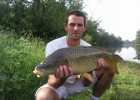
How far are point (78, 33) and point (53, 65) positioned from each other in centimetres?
66

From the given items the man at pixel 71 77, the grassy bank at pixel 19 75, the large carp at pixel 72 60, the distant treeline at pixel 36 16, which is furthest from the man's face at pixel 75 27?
the distant treeline at pixel 36 16

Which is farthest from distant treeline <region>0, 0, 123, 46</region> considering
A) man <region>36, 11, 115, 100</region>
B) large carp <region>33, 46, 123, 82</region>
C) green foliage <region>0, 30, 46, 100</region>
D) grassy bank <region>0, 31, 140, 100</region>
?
large carp <region>33, 46, 123, 82</region>

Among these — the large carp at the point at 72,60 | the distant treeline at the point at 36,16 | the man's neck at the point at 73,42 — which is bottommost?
the distant treeline at the point at 36,16

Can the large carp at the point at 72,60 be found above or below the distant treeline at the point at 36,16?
above

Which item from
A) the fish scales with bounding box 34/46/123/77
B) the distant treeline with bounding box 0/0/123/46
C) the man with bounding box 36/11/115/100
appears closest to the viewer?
A: the fish scales with bounding box 34/46/123/77

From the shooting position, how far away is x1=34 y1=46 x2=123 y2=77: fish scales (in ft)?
9.25

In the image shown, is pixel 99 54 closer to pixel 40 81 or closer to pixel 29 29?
pixel 40 81

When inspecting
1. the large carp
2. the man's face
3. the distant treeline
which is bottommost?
the distant treeline

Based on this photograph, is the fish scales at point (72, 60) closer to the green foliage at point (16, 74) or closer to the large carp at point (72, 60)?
the large carp at point (72, 60)

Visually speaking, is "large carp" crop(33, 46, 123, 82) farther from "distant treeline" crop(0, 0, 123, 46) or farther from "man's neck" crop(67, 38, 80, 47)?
"distant treeline" crop(0, 0, 123, 46)

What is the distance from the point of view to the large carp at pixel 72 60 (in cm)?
282

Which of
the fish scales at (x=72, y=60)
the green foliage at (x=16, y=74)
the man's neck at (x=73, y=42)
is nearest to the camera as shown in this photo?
the fish scales at (x=72, y=60)

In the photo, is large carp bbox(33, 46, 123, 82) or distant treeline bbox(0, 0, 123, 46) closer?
large carp bbox(33, 46, 123, 82)

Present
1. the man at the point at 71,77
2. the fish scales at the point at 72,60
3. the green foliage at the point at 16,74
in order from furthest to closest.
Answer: the green foliage at the point at 16,74 < the man at the point at 71,77 < the fish scales at the point at 72,60
